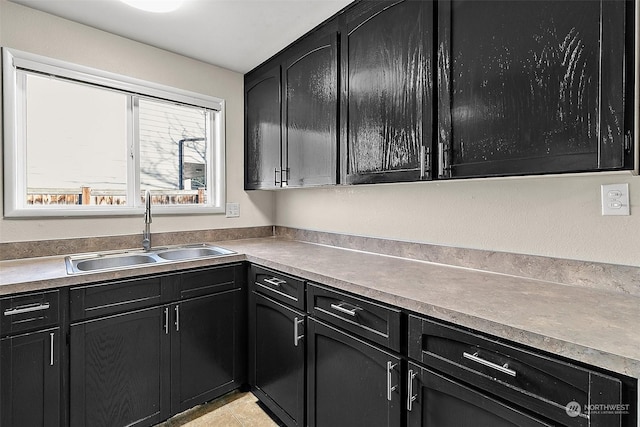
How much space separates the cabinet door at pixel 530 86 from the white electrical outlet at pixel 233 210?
188 centimetres

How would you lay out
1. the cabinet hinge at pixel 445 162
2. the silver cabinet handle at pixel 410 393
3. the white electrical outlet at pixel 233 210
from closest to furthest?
1. the silver cabinet handle at pixel 410 393
2. the cabinet hinge at pixel 445 162
3. the white electrical outlet at pixel 233 210

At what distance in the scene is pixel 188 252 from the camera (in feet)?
7.65

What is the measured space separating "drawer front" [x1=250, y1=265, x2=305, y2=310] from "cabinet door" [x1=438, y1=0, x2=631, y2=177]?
919 millimetres

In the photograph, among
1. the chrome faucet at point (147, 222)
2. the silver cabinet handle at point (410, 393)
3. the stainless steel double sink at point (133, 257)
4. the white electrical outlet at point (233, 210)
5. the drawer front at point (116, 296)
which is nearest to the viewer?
the silver cabinet handle at point (410, 393)

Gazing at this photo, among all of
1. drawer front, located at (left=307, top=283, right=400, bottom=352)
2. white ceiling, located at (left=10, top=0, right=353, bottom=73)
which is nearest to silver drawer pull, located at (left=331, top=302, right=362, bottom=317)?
drawer front, located at (left=307, top=283, right=400, bottom=352)

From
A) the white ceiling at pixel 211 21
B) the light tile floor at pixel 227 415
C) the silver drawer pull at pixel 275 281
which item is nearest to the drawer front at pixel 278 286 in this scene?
the silver drawer pull at pixel 275 281

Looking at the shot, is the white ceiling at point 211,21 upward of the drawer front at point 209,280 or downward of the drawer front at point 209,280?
upward

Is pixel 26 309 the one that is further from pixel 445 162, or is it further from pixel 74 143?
pixel 445 162

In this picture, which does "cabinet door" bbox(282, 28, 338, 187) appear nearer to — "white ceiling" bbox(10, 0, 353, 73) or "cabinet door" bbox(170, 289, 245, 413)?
"white ceiling" bbox(10, 0, 353, 73)

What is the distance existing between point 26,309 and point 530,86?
2201mm

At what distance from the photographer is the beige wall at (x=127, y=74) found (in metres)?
1.82

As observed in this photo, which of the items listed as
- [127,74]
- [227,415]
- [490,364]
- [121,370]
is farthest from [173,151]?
[490,364]

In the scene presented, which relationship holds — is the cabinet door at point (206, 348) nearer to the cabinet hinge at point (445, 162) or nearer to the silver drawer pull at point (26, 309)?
the silver drawer pull at point (26, 309)

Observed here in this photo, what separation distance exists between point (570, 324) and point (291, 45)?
6.95 ft
